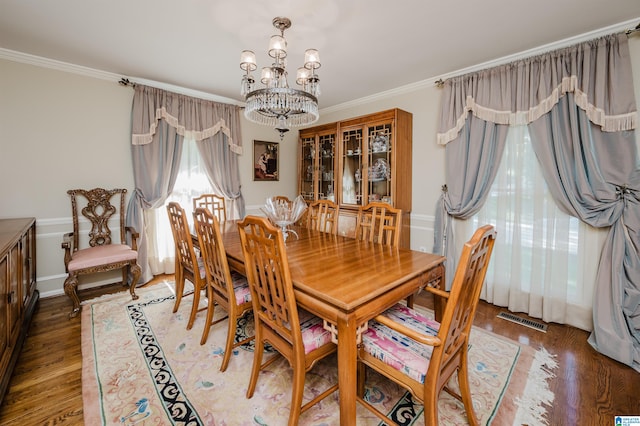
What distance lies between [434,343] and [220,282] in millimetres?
1489

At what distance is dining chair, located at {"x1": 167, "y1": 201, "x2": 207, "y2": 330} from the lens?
2211 mm

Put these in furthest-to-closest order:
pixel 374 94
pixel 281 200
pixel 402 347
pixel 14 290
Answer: pixel 374 94
pixel 281 200
pixel 14 290
pixel 402 347

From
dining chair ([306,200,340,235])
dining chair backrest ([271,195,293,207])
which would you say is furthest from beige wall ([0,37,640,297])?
dining chair backrest ([271,195,293,207])

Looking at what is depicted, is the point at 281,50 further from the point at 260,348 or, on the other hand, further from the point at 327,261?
the point at 260,348

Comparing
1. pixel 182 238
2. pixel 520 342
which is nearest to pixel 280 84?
pixel 182 238

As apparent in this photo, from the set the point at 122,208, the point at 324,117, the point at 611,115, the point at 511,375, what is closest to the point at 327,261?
the point at 511,375

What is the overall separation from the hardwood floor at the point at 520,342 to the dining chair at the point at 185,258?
80 cm

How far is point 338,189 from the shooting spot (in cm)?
394

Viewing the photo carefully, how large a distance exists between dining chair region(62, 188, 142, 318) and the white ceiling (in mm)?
1421

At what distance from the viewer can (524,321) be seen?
8.42 feet

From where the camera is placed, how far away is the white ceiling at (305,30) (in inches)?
76.1

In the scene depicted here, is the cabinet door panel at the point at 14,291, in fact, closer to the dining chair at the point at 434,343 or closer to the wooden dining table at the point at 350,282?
the wooden dining table at the point at 350,282

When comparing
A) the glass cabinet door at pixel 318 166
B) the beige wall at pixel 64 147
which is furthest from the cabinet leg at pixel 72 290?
the glass cabinet door at pixel 318 166

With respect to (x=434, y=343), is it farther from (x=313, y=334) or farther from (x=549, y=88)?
(x=549, y=88)
